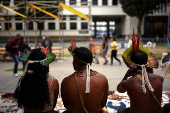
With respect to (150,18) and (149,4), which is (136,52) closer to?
(149,4)

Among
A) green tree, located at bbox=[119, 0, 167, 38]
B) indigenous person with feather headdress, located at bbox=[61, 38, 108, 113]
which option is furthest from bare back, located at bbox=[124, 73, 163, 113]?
green tree, located at bbox=[119, 0, 167, 38]

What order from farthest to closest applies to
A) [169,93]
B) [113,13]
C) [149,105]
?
[113,13], [169,93], [149,105]

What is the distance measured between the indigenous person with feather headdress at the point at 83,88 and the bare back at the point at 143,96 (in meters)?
0.39

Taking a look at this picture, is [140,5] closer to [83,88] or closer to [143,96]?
[143,96]

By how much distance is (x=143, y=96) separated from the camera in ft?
7.09

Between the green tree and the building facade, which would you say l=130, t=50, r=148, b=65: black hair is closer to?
the green tree

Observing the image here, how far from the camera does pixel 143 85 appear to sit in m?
2.15

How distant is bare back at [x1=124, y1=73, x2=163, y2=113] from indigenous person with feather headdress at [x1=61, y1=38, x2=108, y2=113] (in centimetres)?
39

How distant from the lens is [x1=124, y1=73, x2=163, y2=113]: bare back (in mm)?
2150

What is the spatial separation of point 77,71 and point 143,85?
888 mm

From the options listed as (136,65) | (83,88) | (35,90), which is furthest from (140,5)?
(35,90)

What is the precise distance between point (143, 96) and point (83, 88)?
32.1 inches

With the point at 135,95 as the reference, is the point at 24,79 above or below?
above

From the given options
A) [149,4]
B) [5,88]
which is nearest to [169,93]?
[5,88]
